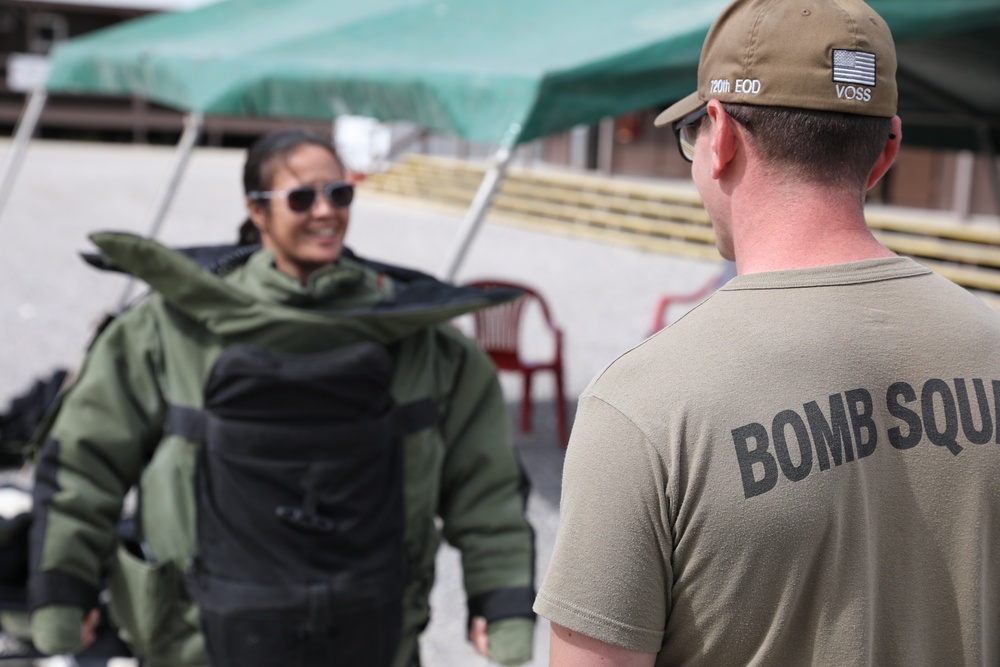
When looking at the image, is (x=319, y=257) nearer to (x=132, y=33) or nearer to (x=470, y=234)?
(x=470, y=234)

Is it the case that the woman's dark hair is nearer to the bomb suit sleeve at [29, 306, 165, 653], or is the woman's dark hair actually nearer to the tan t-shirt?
the bomb suit sleeve at [29, 306, 165, 653]

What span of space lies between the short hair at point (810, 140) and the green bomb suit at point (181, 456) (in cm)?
138

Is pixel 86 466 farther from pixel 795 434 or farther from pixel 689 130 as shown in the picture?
pixel 795 434

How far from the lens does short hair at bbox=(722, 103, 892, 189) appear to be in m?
1.29

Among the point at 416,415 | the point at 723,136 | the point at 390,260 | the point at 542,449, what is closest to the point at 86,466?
the point at 416,415

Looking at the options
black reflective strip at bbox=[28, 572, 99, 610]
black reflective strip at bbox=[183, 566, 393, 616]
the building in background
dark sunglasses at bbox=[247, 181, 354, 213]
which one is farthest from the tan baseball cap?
the building in background

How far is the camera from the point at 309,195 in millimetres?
2834

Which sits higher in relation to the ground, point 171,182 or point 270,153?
point 171,182

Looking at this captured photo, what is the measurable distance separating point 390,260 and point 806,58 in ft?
41.8

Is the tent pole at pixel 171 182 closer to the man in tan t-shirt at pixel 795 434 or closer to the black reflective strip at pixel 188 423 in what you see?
the black reflective strip at pixel 188 423

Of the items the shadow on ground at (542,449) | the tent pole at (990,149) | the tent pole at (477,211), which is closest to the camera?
the tent pole at (477,211)

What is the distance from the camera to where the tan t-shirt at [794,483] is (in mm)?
1209

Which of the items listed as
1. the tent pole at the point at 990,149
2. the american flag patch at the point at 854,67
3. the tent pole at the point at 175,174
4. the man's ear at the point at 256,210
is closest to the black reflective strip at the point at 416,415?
the man's ear at the point at 256,210

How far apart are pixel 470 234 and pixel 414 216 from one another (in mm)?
14650
